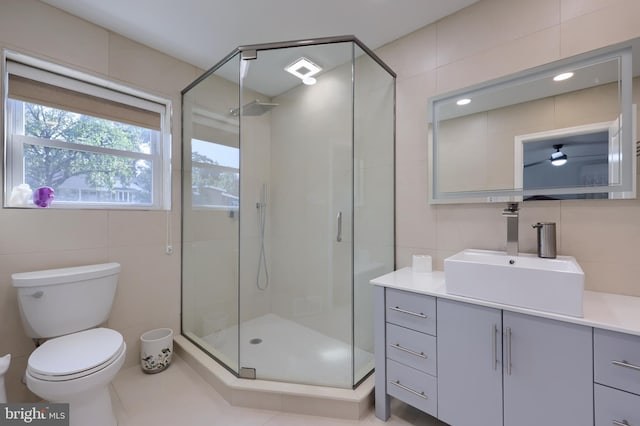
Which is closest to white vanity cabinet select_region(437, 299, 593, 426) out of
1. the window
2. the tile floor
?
the tile floor

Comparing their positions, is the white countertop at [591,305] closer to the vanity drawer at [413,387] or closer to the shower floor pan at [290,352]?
the vanity drawer at [413,387]

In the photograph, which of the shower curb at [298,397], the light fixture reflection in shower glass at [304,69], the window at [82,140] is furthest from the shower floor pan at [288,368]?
the light fixture reflection in shower glass at [304,69]

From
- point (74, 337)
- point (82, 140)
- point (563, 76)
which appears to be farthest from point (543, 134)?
point (82, 140)

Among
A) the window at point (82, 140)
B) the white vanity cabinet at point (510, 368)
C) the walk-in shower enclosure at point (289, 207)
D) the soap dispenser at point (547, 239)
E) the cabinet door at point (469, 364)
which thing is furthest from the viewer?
the walk-in shower enclosure at point (289, 207)

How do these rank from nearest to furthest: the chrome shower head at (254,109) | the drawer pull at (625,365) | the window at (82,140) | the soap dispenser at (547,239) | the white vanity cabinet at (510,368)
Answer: the drawer pull at (625,365)
the white vanity cabinet at (510,368)
the soap dispenser at (547,239)
the window at (82,140)
the chrome shower head at (254,109)

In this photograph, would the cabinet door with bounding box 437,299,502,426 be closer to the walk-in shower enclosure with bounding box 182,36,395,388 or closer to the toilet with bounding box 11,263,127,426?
the walk-in shower enclosure with bounding box 182,36,395,388

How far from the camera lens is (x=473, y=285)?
123cm

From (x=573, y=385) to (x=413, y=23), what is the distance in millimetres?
2155

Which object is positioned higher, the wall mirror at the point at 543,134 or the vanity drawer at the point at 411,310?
the wall mirror at the point at 543,134

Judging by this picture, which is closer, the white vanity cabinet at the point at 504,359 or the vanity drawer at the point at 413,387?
the white vanity cabinet at the point at 504,359

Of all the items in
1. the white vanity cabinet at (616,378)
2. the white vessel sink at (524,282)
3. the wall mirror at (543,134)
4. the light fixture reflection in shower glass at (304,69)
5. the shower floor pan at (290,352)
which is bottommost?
the shower floor pan at (290,352)

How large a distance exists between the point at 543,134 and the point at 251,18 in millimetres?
1930

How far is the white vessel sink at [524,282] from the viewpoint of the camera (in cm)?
102

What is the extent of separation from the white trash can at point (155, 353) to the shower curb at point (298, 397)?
0.55 m
